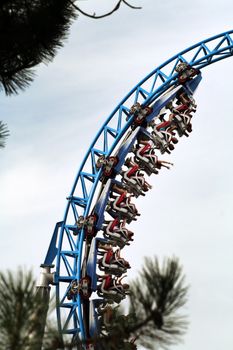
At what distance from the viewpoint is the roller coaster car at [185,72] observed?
1395 centimetres

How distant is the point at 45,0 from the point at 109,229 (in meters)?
9.18

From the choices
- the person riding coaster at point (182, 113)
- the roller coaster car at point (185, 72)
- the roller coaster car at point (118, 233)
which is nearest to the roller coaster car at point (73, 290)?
the roller coaster car at point (118, 233)

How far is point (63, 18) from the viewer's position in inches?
149

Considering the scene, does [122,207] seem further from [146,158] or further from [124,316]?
[124,316]

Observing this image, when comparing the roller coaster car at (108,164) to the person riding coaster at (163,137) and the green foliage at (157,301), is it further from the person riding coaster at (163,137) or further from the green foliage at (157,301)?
the green foliage at (157,301)

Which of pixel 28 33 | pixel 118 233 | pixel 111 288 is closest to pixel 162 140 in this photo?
pixel 118 233

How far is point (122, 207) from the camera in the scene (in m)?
12.7

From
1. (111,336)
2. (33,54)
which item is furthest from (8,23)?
(111,336)

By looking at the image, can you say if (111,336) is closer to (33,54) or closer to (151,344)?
(151,344)

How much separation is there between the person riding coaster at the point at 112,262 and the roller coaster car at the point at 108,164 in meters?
1.76

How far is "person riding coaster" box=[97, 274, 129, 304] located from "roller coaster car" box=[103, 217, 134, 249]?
802mm

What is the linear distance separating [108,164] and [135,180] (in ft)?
2.49

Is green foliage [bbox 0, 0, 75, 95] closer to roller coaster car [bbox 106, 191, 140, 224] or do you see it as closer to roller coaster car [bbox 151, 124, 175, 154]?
roller coaster car [bbox 106, 191, 140, 224]

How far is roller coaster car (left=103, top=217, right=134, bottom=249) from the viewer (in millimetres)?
12461
